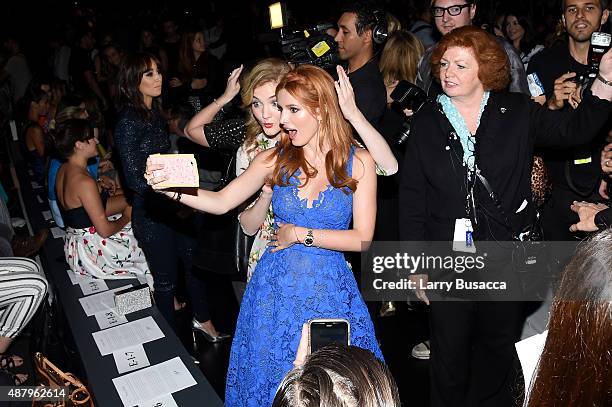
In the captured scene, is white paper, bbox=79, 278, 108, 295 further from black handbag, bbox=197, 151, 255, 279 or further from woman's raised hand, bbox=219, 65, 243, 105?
woman's raised hand, bbox=219, 65, 243, 105

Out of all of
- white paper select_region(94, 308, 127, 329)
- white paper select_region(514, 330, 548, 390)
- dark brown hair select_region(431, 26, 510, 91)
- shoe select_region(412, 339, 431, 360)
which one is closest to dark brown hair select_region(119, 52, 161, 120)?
white paper select_region(94, 308, 127, 329)

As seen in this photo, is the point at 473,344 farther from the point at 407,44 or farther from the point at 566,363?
the point at 407,44

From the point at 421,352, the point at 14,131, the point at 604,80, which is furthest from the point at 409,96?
the point at 14,131

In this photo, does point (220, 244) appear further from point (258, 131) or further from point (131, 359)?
point (131, 359)

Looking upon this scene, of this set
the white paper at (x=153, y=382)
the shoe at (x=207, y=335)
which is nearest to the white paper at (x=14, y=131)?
the shoe at (x=207, y=335)

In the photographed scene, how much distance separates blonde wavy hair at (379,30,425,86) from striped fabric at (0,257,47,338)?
2.47 meters

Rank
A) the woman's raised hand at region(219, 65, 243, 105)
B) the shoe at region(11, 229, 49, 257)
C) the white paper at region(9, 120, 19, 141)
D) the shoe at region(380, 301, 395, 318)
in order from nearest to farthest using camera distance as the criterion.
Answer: the woman's raised hand at region(219, 65, 243, 105) < the shoe at region(380, 301, 395, 318) < the shoe at region(11, 229, 49, 257) < the white paper at region(9, 120, 19, 141)

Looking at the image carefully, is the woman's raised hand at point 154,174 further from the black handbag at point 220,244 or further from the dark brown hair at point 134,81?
the dark brown hair at point 134,81

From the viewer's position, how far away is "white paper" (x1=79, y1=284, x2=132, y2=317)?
3305 millimetres

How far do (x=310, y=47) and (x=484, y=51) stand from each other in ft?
3.22

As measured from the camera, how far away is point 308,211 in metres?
2.55

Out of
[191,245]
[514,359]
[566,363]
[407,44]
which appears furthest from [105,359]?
[407,44]

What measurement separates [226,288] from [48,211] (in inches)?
67.1

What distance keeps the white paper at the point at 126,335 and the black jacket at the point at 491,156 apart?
1.36 metres
